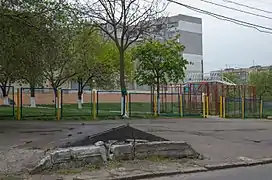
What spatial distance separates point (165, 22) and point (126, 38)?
3.17 m

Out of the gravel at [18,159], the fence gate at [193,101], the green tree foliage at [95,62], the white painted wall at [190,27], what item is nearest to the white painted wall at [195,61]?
the white painted wall at [190,27]

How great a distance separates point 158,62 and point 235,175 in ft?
75.9

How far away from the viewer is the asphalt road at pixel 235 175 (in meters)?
10.1

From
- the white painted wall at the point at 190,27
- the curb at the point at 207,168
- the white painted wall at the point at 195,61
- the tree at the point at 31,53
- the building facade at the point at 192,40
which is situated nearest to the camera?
the curb at the point at 207,168

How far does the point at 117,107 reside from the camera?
128ft

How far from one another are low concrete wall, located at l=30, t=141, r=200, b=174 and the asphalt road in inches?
58.3

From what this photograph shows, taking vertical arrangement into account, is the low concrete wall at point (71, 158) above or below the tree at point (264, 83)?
below

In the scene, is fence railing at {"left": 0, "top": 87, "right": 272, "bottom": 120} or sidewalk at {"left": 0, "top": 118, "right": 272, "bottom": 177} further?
fence railing at {"left": 0, "top": 87, "right": 272, "bottom": 120}

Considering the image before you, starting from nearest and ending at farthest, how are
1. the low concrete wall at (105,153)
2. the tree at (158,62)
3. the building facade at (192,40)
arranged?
the low concrete wall at (105,153)
the tree at (158,62)
the building facade at (192,40)

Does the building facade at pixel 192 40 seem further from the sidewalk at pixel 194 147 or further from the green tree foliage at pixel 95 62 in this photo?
the sidewalk at pixel 194 147

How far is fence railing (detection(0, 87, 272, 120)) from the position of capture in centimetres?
2791

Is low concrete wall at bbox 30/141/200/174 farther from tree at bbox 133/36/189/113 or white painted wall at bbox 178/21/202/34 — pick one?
white painted wall at bbox 178/21/202/34

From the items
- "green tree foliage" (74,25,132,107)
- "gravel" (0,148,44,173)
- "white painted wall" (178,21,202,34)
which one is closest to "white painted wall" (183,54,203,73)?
"white painted wall" (178,21,202,34)

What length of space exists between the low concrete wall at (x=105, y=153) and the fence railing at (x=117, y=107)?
634 inches
